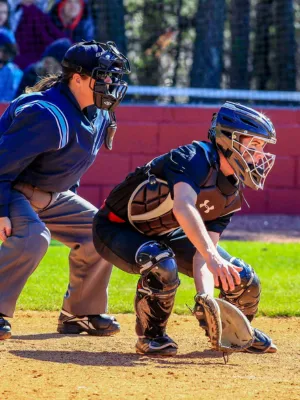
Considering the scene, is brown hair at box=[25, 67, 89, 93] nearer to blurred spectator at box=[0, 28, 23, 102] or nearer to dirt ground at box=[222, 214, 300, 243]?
dirt ground at box=[222, 214, 300, 243]

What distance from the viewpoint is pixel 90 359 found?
493cm

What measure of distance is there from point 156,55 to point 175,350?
7987 mm

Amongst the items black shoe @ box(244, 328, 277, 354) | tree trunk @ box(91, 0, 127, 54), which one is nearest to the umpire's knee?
black shoe @ box(244, 328, 277, 354)

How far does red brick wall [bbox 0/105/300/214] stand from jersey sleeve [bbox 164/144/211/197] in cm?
722

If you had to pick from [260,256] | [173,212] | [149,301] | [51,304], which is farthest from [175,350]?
[260,256]

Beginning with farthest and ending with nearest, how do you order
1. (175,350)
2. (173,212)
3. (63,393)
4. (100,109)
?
(100,109) < (175,350) < (173,212) < (63,393)

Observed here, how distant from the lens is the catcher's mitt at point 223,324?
4.60m

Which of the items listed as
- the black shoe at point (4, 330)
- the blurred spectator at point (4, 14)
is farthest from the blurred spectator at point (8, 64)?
the black shoe at point (4, 330)

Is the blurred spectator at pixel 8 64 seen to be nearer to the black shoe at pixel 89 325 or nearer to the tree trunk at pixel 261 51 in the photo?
the tree trunk at pixel 261 51

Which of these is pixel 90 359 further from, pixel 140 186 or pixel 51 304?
pixel 51 304

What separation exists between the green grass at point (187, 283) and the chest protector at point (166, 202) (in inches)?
69.3

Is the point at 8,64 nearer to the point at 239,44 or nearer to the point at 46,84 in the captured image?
the point at 239,44

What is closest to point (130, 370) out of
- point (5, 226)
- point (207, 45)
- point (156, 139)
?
point (5, 226)

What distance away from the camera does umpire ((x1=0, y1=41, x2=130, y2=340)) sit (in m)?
5.27
